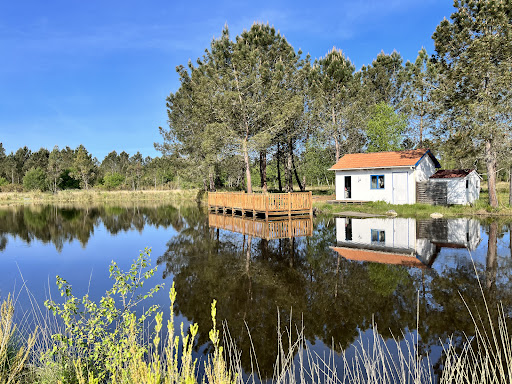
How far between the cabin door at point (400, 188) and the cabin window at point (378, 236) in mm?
10140

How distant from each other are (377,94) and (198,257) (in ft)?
116

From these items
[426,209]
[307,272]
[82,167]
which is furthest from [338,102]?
[82,167]

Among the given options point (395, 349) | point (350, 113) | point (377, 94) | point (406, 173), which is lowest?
point (395, 349)

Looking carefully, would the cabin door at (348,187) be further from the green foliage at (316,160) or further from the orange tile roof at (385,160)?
the green foliage at (316,160)

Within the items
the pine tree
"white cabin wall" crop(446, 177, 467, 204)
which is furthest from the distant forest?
"white cabin wall" crop(446, 177, 467, 204)

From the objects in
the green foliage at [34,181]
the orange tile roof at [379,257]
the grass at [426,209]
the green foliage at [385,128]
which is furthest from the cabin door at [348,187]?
the green foliage at [34,181]

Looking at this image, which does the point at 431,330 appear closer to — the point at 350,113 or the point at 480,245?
the point at 480,245

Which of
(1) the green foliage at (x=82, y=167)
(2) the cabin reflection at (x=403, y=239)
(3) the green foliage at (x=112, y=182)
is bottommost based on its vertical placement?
(2) the cabin reflection at (x=403, y=239)

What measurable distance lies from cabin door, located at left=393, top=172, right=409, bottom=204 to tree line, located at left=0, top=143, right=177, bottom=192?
1364 inches

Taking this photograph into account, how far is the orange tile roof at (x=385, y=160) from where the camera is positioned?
24028 mm

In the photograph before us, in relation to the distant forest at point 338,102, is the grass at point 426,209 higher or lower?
lower

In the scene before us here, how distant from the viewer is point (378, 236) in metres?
13.6

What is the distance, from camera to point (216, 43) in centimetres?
2620

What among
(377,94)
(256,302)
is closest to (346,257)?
(256,302)
